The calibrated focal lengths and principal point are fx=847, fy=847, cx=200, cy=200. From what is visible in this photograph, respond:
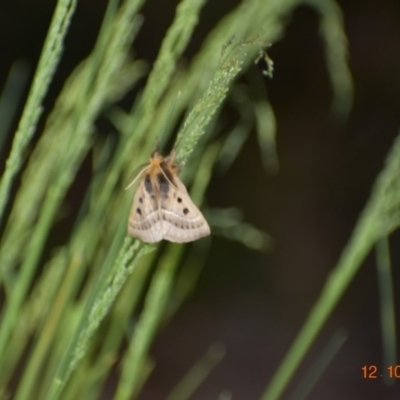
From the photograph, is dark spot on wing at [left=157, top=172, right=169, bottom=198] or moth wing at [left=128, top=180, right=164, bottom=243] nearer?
moth wing at [left=128, top=180, right=164, bottom=243]

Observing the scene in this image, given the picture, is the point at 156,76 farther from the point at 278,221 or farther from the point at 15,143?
the point at 278,221

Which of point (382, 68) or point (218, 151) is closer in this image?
point (218, 151)

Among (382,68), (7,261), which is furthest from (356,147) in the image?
(7,261)
